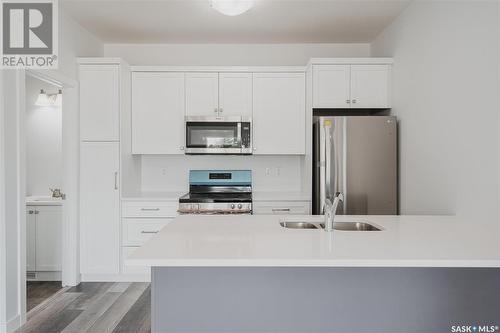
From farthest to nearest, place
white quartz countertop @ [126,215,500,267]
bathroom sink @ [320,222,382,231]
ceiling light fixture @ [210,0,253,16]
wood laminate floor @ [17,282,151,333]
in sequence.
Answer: wood laminate floor @ [17,282,151,333] → bathroom sink @ [320,222,382,231] → ceiling light fixture @ [210,0,253,16] → white quartz countertop @ [126,215,500,267]

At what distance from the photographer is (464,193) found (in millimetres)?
2469

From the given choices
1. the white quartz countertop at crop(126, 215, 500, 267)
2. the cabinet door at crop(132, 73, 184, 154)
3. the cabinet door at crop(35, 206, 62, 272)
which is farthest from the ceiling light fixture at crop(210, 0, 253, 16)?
the cabinet door at crop(35, 206, 62, 272)

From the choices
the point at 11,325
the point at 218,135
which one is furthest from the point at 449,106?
the point at 11,325

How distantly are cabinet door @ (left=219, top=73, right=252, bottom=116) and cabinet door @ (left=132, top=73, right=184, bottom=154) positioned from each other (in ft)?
1.46

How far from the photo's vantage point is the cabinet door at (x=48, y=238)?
151 inches

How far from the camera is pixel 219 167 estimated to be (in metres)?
4.45

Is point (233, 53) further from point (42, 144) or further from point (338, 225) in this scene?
point (338, 225)

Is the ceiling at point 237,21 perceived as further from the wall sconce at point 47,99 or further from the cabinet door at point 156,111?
the wall sconce at point 47,99

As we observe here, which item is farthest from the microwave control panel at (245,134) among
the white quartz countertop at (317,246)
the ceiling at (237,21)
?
the white quartz countertop at (317,246)

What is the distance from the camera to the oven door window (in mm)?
3992

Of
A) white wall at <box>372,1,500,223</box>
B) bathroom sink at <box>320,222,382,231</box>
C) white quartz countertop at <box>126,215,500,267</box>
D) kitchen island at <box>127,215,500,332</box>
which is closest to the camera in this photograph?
white quartz countertop at <box>126,215,500,267</box>

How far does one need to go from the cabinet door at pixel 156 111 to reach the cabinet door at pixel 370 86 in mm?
1827

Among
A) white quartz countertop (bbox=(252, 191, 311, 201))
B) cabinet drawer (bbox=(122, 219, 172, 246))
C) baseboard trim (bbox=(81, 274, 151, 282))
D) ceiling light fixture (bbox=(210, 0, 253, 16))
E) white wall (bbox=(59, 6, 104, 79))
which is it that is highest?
white wall (bbox=(59, 6, 104, 79))

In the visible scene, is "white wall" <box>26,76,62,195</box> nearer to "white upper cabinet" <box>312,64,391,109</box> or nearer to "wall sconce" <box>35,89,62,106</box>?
"wall sconce" <box>35,89,62,106</box>
